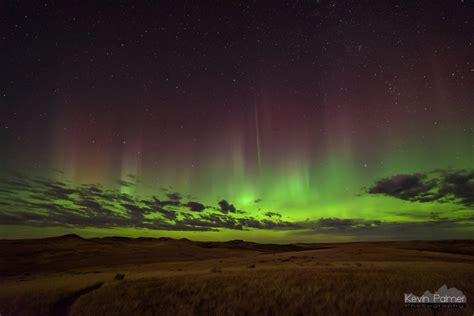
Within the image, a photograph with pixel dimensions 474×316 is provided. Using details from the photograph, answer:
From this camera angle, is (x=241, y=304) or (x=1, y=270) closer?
(x=241, y=304)

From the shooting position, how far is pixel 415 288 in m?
14.9

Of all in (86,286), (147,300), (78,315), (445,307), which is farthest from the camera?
(86,286)

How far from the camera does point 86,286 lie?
1855cm

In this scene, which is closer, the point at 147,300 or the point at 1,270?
the point at 147,300

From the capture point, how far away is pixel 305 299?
12.9 metres

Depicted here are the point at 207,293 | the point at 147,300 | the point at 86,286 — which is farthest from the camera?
the point at 86,286

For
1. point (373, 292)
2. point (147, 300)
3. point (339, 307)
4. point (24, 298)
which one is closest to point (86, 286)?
point (24, 298)

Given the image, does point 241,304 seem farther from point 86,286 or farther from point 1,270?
point 1,270

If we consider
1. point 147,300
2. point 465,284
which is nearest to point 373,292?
point 465,284

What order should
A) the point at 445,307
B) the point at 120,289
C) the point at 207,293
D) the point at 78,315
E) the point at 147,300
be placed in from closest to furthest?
the point at 445,307 → the point at 78,315 → the point at 147,300 → the point at 207,293 → the point at 120,289

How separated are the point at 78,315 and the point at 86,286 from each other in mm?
7225

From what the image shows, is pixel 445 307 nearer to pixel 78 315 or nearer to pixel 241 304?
pixel 241 304

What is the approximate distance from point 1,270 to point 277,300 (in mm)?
50886

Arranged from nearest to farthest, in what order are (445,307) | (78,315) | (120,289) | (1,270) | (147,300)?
(445,307) < (78,315) < (147,300) < (120,289) < (1,270)
